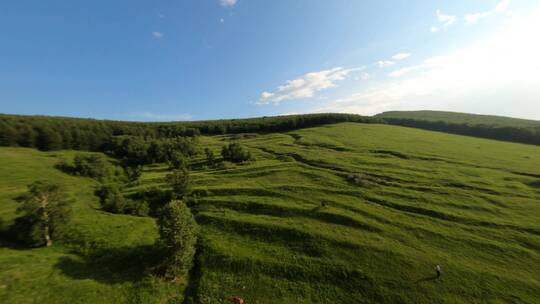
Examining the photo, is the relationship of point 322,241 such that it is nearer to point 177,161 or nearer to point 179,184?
point 179,184

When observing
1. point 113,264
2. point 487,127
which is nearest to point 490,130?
point 487,127

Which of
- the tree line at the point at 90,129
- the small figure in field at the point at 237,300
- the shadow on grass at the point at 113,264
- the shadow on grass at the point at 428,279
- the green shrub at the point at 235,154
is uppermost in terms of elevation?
the tree line at the point at 90,129

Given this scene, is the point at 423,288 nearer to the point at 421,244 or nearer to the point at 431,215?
the point at 421,244

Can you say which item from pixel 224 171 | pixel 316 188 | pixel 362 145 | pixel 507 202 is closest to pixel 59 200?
pixel 224 171

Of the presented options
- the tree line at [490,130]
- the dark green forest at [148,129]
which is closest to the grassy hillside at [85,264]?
the dark green forest at [148,129]

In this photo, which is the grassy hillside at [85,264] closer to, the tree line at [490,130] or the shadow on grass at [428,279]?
the shadow on grass at [428,279]

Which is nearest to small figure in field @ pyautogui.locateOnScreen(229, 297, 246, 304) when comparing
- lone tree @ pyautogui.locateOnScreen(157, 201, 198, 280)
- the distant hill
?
lone tree @ pyautogui.locateOnScreen(157, 201, 198, 280)

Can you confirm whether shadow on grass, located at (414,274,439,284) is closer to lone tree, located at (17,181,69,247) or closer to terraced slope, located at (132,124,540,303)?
terraced slope, located at (132,124,540,303)
